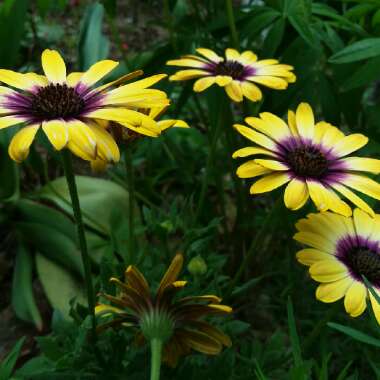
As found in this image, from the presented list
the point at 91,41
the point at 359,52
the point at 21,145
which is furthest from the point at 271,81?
the point at 91,41

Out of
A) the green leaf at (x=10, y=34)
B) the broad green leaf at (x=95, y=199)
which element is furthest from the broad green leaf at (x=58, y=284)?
the green leaf at (x=10, y=34)

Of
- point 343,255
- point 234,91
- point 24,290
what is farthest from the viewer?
point 24,290

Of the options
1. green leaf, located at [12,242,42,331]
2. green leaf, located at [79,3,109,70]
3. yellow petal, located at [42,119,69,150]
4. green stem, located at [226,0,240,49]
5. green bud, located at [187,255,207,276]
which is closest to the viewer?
yellow petal, located at [42,119,69,150]

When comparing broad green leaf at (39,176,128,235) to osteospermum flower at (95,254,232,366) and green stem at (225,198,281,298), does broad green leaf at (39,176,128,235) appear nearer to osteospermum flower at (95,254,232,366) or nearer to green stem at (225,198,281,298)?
green stem at (225,198,281,298)

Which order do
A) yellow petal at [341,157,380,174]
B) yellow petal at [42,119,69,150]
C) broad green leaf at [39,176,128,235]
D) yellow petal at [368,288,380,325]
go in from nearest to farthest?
yellow petal at [42,119,69,150]
yellow petal at [368,288,380,325]
yellow petal at [341,157,380,174]
broad green leaf at [39,176,128,235]

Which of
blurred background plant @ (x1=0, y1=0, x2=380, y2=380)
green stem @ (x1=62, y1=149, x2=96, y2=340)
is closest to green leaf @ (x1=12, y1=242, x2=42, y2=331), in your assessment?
blurred background plant @ (x1=0, y1=0, x2=380, y2=380)

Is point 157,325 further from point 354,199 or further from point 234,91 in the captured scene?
point 234,91
